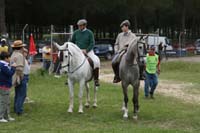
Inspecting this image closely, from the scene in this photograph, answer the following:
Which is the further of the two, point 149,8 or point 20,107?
point 149,8

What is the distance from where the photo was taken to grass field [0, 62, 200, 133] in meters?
10.0

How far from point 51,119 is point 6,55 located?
6.51 ft

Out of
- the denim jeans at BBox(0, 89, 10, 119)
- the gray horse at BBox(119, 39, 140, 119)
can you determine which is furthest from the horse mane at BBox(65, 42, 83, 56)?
the denim jeans at BBox(0, 89, 10, 119)

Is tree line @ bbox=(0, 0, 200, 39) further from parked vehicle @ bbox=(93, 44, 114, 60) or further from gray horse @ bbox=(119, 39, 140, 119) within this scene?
gray horse @ bbox=(119, 39, 140, 119)

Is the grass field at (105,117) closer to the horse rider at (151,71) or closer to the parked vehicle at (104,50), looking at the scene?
the horse rider at (151,71)

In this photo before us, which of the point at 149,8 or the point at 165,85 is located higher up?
the point at 149,8

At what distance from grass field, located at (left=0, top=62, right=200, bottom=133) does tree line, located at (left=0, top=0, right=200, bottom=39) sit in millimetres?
25881

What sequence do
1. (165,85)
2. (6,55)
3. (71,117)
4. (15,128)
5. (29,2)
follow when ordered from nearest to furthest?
1. (15,128)
2. (6,55)
3. (71,117)
4. (165,85)
5. (29,2)

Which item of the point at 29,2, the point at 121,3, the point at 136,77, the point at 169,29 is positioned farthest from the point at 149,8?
the point at 136,77

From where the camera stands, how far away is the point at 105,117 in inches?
452

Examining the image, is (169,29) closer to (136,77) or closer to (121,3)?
(121,3)

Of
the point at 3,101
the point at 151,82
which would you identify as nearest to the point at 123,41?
the point at 3,101

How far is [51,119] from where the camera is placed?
11211 mm

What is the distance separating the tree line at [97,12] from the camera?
145 ft
